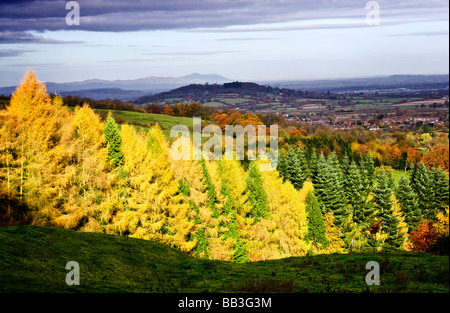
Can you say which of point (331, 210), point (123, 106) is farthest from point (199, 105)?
point (331, 210)

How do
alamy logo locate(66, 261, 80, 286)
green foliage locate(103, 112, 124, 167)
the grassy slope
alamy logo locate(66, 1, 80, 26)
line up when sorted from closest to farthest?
alamy logo locate(66, 261, 80, 286)
the grassy slope
alamy logo locate(66, 1, 80, 26)
green foliage locate(103, 112, 124, 167)

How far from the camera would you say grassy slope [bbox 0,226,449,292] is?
682 inches

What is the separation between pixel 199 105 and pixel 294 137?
36.1 meters

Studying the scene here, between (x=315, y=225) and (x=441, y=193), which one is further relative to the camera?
(x=441, y=193)

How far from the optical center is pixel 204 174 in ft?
149

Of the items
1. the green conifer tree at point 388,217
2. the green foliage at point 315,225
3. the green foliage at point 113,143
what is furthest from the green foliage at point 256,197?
the green conifer tree at point 388,217

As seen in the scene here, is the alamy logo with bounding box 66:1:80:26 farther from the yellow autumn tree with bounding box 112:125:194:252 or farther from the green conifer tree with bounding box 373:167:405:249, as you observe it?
the green conifer tree with bounding box 373:167:405:249

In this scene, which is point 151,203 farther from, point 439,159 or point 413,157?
point 413,157

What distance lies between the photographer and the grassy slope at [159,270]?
1731 centimetres

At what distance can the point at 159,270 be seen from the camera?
2320 centimetres

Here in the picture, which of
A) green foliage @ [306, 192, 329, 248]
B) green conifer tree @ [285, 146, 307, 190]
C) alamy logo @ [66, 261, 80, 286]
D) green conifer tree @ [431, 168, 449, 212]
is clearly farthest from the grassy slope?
green conifer tree @ [431, 168, 449, 212]

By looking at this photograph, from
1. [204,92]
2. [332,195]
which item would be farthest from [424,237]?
[204,92]

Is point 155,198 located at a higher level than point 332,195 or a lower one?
higher
